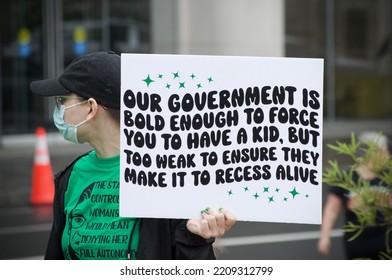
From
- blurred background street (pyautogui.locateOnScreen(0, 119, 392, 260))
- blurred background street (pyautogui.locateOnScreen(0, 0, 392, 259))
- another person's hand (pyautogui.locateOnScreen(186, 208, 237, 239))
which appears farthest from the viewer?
blurred background street (pyautogui.locateOnScreen(0, 0, 392, 259))

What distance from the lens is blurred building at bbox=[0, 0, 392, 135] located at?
15695 mm

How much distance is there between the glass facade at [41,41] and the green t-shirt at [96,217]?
16478mm

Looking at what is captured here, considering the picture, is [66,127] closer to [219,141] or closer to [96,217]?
[96,217]

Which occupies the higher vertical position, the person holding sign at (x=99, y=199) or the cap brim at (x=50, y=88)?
the cap brim at (x=50, y=88)

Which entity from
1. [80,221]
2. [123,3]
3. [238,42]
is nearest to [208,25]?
[238,42]

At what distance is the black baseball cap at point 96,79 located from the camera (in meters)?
2.95

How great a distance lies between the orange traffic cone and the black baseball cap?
8.98m

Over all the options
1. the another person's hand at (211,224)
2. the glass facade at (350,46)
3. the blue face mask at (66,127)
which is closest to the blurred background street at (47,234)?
the blue face mask at (66,127)

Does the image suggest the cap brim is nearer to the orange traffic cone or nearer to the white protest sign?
the white protest sign

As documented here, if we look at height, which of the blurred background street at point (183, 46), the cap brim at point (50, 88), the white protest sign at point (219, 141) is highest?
the blurred background street at point (183, 46)

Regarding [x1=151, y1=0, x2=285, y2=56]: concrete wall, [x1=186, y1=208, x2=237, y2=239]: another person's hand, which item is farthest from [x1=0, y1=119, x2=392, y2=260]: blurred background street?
[x1=186, y1=208, x2=237, y2=239]: another person's hand

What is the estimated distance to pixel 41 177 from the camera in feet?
39.1

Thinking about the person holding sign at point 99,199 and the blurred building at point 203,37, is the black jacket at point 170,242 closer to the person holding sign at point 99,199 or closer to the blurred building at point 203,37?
the person holding sign at point 99,199
